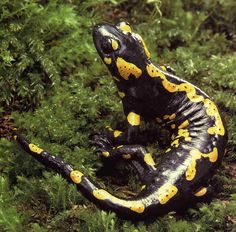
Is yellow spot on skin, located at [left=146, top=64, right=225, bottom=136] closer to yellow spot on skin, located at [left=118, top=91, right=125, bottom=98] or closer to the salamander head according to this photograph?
the salamander head

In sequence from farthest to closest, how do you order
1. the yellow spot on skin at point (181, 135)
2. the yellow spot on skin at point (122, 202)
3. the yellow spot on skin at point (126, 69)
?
the yellow spot on skin at point (126, 69), the yellow spot on skin at point (181, 135), the yellow spot on skin at point (122, 202)

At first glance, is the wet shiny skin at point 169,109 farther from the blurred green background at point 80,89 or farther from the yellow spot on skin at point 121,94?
the blurred green background at point 80,89

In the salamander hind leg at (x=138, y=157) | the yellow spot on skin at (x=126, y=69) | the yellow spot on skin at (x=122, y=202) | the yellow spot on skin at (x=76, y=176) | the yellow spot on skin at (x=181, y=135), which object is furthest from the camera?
the yellow spot on skin at (x=126, y=69)

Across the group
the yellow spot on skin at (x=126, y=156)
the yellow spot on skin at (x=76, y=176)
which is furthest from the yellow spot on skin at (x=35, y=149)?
the yellow spot on skin at (x=126, y=156)

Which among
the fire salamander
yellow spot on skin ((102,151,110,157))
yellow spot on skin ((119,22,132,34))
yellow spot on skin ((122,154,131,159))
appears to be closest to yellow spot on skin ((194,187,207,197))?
the fire salamander

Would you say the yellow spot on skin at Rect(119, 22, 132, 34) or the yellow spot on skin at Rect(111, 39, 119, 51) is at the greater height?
the yellow spot on skin at Rect(119, 22, 132, 34)

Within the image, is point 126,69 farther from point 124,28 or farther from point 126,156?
point 126,156

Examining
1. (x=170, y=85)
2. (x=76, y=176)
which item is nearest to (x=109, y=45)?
(x=170, y=85)
